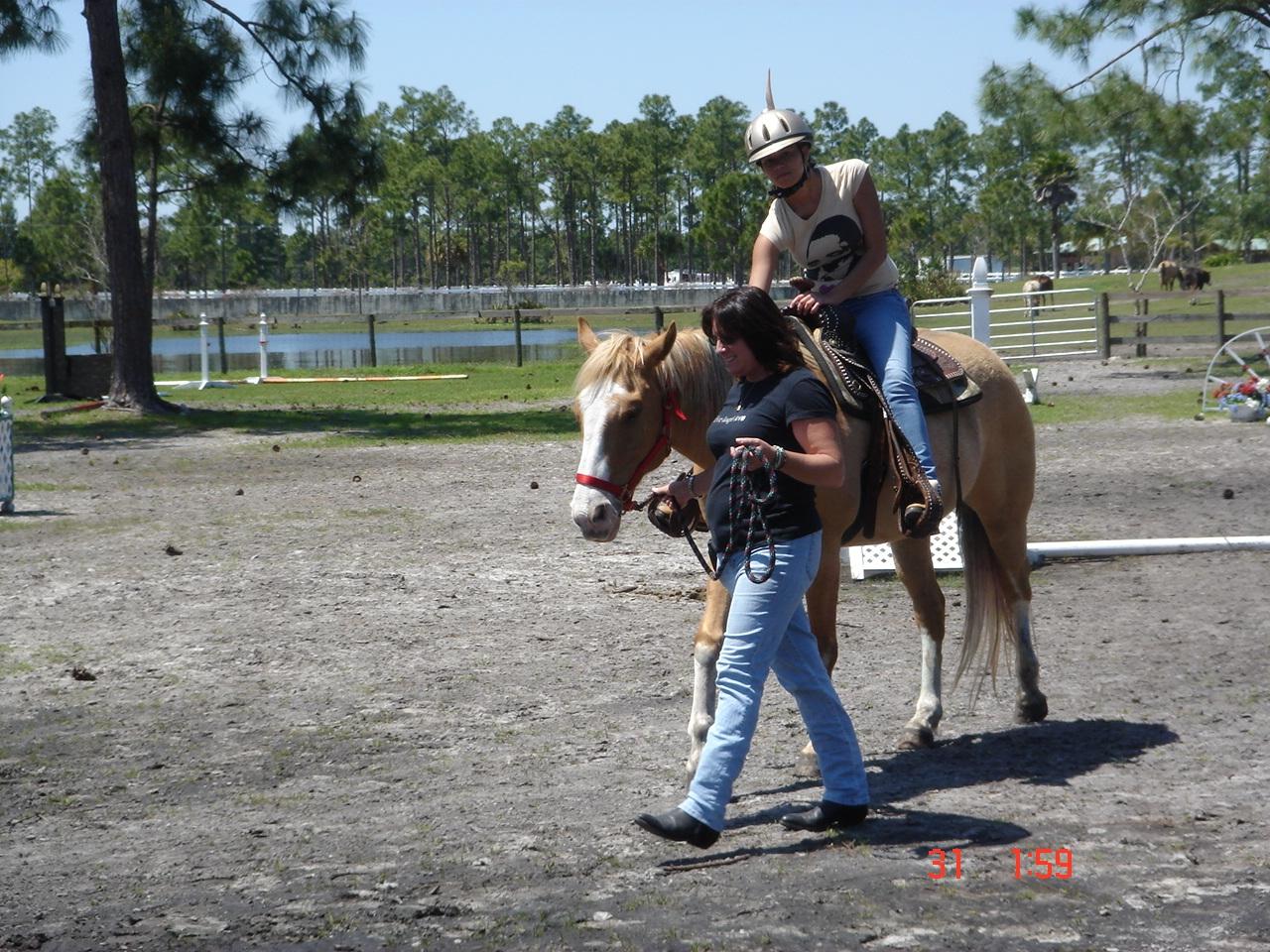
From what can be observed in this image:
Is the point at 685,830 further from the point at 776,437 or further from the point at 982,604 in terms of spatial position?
the point at 982,604

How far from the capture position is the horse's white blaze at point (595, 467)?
480 centimetres

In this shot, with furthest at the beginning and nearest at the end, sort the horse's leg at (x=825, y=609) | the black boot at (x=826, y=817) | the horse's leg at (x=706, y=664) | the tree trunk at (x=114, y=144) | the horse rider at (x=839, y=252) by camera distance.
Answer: the tree trunk at (x=114, y=144) → the horse rider at (x=839, y=252) → the horse's leg at (x=825, y=609) → the horse's leg at (x=706, y=664) → the black boot at (x=826, y=817)

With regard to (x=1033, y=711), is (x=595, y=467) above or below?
above

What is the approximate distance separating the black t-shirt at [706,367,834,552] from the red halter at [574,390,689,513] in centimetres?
41

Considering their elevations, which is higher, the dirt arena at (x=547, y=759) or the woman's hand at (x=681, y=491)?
the woman's hand at (x=681, y=491)

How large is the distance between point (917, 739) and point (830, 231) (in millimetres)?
2084

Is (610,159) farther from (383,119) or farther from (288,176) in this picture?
(288,176)

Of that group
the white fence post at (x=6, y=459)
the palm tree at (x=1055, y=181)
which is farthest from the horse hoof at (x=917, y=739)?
the palm tree at (x=1055, y=181)

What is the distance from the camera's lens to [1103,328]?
31.1m

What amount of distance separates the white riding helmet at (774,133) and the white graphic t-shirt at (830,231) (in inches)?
7.7

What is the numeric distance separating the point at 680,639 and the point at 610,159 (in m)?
102

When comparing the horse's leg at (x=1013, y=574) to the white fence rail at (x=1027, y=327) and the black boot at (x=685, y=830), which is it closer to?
the black boot at (x=685, y=830)

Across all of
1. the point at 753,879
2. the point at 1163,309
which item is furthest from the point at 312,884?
the point at 1163,309
